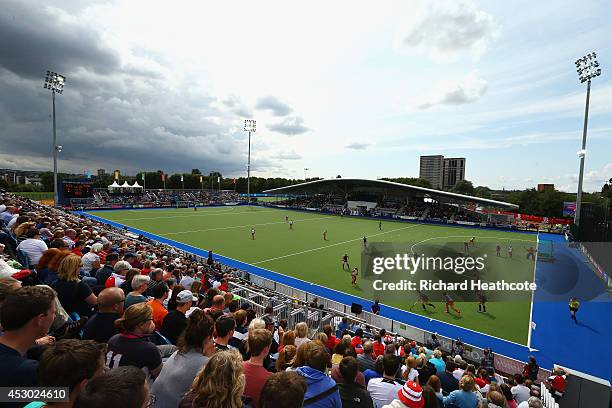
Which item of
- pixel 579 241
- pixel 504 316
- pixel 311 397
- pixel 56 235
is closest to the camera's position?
pixel 311 397

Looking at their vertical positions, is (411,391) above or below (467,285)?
above

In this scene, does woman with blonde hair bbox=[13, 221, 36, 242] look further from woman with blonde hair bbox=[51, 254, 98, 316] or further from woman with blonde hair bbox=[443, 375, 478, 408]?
woman with blonde hair bbox=[443, 375, 478, 408]

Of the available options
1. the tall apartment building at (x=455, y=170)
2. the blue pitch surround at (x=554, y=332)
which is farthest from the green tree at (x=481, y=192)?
the blue pitch surround at (x=554, y=332)

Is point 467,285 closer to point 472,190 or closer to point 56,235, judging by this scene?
point 56,235

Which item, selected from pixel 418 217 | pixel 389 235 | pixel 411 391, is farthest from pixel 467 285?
pixel 418 217

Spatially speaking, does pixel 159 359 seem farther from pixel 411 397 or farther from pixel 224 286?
pixel 224 286

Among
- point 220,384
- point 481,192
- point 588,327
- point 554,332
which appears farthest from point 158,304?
point 481,192

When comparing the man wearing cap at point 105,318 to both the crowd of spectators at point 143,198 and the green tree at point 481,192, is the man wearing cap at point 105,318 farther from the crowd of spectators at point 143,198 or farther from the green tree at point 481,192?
the green tree at point 481,192

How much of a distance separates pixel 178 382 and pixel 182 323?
1.54m

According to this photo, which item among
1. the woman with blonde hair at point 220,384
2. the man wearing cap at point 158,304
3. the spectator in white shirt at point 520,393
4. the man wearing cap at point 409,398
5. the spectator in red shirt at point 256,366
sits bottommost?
the spectator in white shirt at point 520,393

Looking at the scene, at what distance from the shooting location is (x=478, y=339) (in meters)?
13.2

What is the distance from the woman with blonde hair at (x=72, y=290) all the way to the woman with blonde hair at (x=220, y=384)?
11.7ft

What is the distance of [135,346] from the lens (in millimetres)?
3115

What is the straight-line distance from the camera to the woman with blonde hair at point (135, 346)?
10.1 feet
